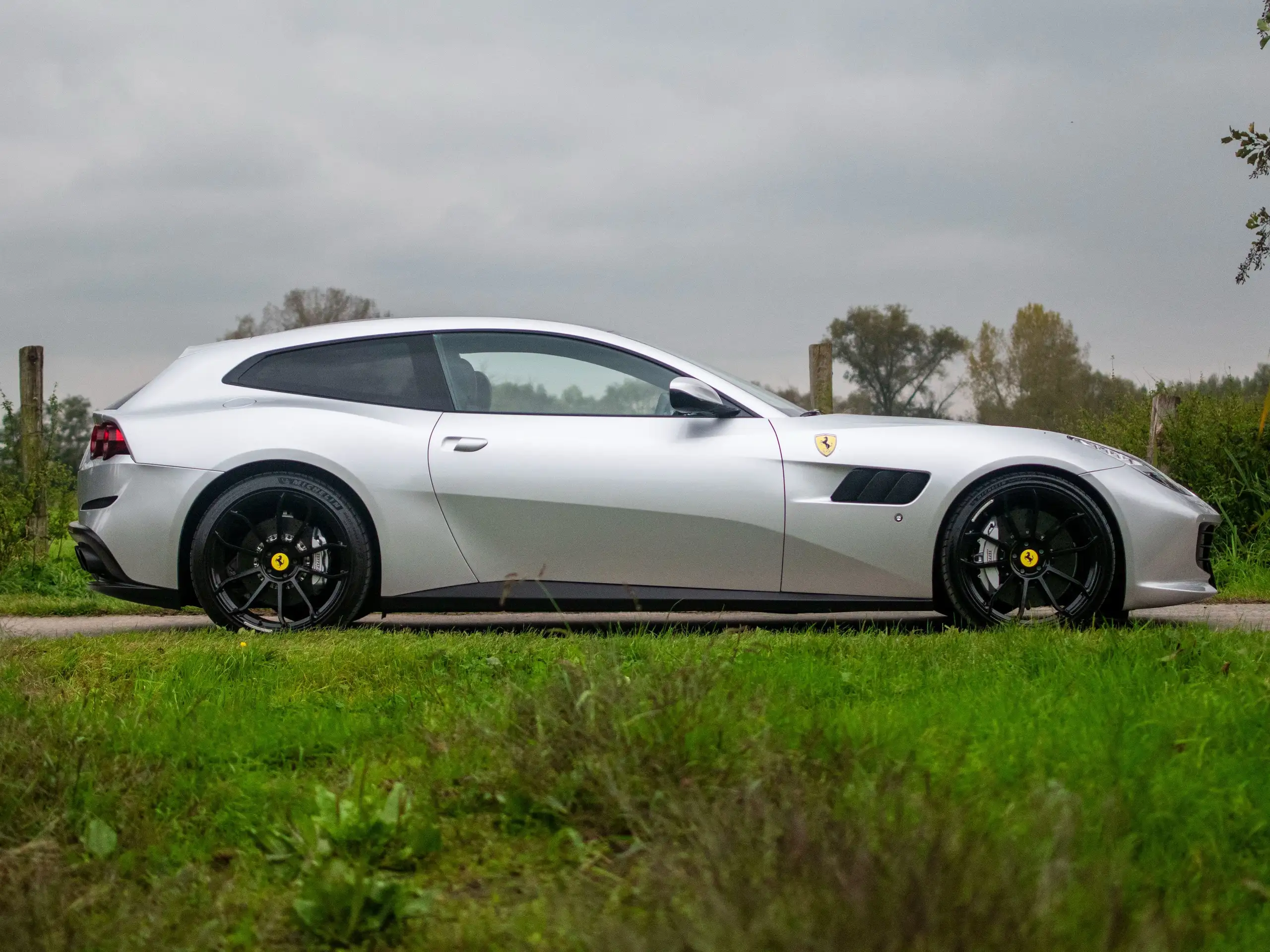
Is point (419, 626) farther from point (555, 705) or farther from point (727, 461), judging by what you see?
point (555, 705)

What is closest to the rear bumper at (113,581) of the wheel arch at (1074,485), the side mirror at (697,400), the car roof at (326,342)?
the car roof at (326,342)

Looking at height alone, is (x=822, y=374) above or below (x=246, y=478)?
above

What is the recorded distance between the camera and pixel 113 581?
5801 millimetres

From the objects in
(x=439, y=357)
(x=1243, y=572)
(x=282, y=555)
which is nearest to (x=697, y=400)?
(x=439, y=357)

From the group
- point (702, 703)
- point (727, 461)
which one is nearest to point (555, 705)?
point (702, 703)

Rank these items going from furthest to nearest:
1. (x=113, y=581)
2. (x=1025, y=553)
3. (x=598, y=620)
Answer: (x=598, y=620), (x=113, y=581), (x=1025, y=553)

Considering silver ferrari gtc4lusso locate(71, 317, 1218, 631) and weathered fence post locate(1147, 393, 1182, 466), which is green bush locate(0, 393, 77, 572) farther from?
weathered fence post locate(1147, 393, 1182, 466)

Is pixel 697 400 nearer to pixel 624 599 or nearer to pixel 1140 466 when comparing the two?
pixel 624 599

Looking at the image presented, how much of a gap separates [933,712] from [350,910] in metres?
1.71

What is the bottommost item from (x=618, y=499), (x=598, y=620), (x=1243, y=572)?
(x=598, y=620)

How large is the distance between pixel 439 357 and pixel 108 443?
1652mm

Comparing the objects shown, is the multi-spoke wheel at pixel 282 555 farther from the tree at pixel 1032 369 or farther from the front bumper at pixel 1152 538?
the tree at pixel 1032 369

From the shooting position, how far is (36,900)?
2174 millimetres

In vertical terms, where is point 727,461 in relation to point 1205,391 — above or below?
below
